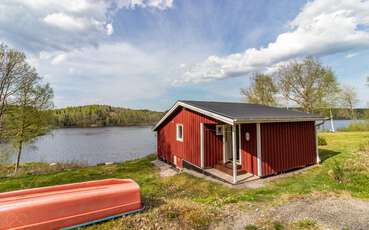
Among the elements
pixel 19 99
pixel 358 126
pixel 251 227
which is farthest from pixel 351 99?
pixel 19 99

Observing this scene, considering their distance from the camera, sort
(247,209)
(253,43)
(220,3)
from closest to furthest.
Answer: (247,209) → (220,3) → (253,43)

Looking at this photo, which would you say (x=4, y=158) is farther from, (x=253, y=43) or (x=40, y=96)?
(x=253, y=43)

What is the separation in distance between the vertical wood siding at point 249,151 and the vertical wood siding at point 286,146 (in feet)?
1.00

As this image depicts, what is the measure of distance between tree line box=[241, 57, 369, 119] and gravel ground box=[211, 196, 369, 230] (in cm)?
2039

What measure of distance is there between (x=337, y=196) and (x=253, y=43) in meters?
12.6

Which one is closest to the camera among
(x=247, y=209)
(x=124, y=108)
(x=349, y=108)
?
(x=247, y=209)

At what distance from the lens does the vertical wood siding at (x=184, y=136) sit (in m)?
8.62

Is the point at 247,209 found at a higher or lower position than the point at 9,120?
lower

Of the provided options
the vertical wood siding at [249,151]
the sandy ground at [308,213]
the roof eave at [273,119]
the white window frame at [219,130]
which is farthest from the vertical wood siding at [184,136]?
the sandy ground at [308,213]

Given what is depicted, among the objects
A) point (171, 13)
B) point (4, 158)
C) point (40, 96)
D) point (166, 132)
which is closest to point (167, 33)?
point (171, 13)

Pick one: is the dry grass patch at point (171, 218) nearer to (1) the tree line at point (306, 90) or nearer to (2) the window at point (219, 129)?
(2) the window at point (219, 129)

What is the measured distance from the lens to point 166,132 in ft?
37.4

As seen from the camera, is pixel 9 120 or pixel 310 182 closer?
pixel 310 182

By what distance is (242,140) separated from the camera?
7922 mm
